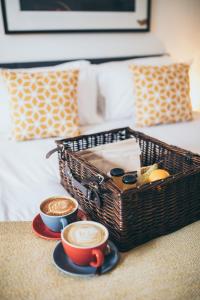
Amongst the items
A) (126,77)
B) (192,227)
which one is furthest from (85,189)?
(126,77)

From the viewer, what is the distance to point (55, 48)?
2.19m

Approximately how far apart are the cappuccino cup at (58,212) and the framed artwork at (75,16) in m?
1.54

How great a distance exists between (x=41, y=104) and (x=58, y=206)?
941 millimetres

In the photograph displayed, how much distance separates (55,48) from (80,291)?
1872 mm

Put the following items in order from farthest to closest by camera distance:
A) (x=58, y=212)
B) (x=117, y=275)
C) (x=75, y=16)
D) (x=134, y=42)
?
(x=134, y=42) < (x=75, y=16) < (x=58, y=212) < (x=117, y=275)

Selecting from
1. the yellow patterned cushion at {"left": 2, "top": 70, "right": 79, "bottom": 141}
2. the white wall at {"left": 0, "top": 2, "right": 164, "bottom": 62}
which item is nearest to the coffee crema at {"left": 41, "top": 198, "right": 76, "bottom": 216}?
the yellow patterned cushion at {"left": 2, "top": 70, "right": 79, "bottom": 141}

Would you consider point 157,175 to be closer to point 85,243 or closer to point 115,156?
point 115,156

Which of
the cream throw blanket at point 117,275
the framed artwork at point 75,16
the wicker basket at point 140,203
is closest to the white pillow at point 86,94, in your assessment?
the framed artwork at point 75,16

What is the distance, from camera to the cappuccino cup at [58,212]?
0.82 m

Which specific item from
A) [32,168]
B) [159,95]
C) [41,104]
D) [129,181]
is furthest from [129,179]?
[159,95]

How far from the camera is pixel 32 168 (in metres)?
1.37

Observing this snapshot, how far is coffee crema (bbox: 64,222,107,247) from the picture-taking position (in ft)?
2.35

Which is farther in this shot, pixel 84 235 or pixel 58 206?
pixel 58 206

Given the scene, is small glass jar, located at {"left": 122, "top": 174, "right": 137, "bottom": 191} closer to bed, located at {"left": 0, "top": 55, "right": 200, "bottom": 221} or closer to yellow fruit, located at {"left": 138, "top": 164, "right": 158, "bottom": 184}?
yellow fruit, located at {"left": 138, "top": 164, "right": 158, "bottom": 184}
